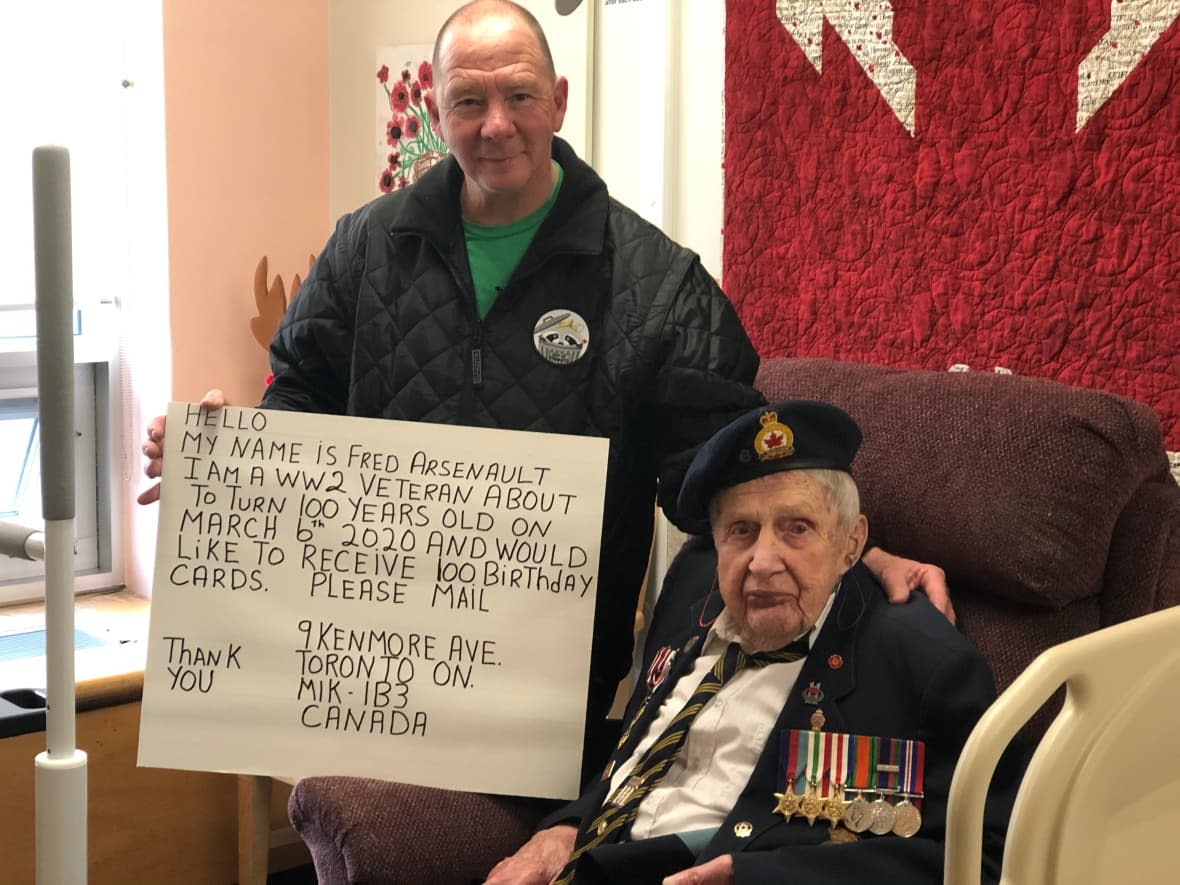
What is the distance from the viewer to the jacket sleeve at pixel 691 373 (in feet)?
5.47

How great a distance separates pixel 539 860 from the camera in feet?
5.17

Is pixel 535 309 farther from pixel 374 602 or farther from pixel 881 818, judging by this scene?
pixel 881 818

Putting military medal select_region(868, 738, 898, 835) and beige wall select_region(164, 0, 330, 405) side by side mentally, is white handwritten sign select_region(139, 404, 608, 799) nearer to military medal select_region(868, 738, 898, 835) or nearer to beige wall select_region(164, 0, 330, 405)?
military medal select_region(868, 738, 898, 835)

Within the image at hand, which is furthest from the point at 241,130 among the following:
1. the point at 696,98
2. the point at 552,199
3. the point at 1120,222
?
the point at 1120,222

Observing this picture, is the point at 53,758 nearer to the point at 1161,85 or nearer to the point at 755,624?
the point at 755,624

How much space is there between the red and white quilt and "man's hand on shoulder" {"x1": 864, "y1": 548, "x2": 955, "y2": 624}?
450 millimetres

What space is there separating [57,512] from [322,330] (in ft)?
2.47

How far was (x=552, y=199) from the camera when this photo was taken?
1.73 meters

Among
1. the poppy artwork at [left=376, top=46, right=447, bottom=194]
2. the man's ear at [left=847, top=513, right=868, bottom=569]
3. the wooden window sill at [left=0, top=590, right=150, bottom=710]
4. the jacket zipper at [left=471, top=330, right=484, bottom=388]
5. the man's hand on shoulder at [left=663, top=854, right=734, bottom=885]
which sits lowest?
the wooden window sill at [left=0, top=590, right=150, bottom=710]

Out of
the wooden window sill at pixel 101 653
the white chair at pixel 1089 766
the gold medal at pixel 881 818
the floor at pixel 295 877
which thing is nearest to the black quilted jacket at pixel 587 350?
the gold medal at pixel 881 818

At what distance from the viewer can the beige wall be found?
283 cm

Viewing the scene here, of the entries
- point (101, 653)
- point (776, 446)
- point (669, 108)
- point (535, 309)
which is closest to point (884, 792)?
point (776, 446)

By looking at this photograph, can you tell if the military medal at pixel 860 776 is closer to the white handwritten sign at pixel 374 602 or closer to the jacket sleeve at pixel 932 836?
the jacket sleeve at pixel 932 836

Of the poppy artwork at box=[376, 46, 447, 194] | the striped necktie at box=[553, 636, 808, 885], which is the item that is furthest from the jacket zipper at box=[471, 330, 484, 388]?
the poppy artwork at box=[376, 46, 447, 194]
